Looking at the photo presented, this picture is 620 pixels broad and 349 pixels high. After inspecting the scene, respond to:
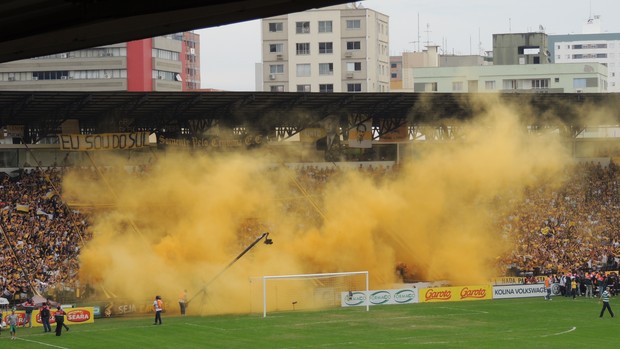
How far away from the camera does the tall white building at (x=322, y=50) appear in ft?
387

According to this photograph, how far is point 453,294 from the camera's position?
52.6m

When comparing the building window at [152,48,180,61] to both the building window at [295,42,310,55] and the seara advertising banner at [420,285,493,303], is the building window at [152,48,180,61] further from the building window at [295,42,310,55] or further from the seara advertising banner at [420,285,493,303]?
the seara advertising banner at [420,285,493,303]

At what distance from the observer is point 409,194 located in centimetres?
6078

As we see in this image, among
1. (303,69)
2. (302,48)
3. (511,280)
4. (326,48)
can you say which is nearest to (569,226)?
(511,280)

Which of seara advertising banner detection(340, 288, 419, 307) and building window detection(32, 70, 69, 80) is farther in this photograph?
building window detection(32, 70, 69, 80)

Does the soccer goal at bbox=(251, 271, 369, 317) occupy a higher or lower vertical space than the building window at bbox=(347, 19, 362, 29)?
lower

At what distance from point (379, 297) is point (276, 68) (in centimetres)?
7217

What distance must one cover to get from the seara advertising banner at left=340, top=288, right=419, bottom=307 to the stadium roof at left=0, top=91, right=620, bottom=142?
1373 centimetres

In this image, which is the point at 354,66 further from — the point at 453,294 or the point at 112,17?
the point at 112,17

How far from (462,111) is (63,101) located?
2446 cm

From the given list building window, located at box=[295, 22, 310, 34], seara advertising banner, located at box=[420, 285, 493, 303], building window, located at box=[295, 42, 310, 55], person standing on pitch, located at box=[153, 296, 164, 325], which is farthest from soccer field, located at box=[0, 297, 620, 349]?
building window, located at box=[295, 42, 310, 55]

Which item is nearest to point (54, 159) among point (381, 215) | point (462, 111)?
point (381, 215)

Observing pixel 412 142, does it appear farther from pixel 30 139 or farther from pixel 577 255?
pixel 30 139

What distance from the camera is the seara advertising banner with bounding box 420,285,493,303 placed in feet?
172
